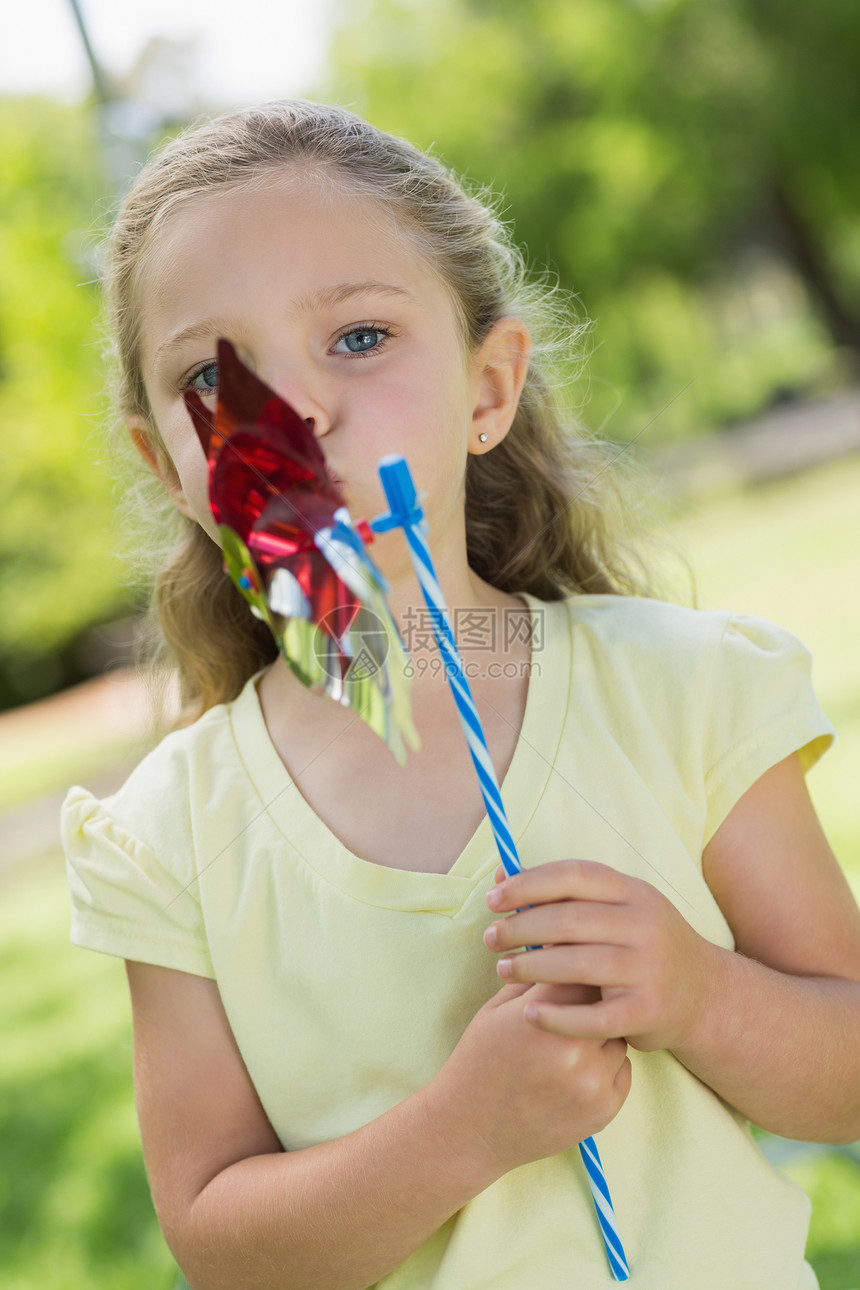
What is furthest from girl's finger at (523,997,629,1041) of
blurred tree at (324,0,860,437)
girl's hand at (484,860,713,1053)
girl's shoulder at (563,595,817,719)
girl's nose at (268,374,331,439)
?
blurred tree at (324,0,860,437)

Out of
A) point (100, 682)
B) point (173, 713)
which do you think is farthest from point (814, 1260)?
point (100, 682)

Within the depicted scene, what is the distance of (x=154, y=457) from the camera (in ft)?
4.37

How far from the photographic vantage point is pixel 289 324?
3.37ft

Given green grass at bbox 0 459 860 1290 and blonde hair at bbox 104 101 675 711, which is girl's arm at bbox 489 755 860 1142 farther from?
green grass at bbox 0 459 860 1290

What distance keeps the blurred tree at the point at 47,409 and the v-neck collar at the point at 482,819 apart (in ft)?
18.5

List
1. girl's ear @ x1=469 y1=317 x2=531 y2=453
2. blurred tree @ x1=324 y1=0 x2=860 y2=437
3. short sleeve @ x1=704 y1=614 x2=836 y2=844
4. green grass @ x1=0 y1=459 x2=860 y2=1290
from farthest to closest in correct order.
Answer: blurred tree @ x1=324 y1=0 x2=860 y2=437, green grass @ x1=0 y1=459 x2=860 y2=1290, girl's ear @ x1=469 y1=317 x2=531 y2=453, short sleeve @ x1=704 y1=614 x2=836 y2=844

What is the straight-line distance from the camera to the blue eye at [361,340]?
1067 millimetres

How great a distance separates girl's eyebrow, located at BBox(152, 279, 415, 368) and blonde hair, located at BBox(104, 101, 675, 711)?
0.13 meters

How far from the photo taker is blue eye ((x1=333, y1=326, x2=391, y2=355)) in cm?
107

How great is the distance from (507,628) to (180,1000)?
1.69 ft

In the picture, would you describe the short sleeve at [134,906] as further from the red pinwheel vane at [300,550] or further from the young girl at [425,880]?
the red pinwheel vane at [300,550]

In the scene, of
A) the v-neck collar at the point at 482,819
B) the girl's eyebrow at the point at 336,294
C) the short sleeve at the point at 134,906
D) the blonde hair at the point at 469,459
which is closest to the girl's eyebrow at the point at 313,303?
the girl's eyebrow at the point at 336,294

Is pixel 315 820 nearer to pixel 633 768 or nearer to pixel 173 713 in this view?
pixel 633 768

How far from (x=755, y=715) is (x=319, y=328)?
547 millimetres
